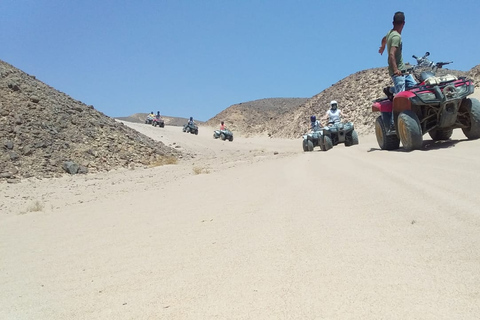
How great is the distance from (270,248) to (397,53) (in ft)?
20.1

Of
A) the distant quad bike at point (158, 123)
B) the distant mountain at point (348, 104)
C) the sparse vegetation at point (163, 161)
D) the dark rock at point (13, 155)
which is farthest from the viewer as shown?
the distant quad bike at point (158, 123)

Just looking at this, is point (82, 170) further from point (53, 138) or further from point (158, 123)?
point (158, 123)

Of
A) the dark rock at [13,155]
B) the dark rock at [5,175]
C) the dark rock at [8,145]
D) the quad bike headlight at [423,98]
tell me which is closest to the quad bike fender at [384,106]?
the quad bike headlight at [423,98]

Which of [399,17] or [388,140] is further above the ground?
[399,17]

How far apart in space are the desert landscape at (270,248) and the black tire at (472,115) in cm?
71

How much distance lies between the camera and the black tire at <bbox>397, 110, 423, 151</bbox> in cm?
727

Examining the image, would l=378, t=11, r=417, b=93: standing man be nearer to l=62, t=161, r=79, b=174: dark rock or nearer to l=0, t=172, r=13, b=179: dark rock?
l=62, t=161, r=79, b=174: dark rock

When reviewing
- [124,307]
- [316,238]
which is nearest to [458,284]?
[316,238]

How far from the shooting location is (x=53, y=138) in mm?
14445

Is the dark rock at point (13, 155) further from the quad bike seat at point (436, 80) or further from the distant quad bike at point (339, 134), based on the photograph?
the quad bike seat at point (436, 80)

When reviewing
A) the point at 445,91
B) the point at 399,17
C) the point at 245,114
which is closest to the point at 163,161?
the point at 399,17

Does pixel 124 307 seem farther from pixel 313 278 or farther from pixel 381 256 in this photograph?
pixel 381 256

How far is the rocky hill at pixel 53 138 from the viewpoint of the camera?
1280 centimetres

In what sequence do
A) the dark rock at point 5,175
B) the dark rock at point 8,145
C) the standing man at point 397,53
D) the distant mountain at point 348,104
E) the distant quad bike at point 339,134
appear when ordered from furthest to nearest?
the distant mountain at point 348,104
the distant quad bike at point 339,134
the dark rock at point 8,145
the dark rock at point 5,175
the standing man at point 397,53
